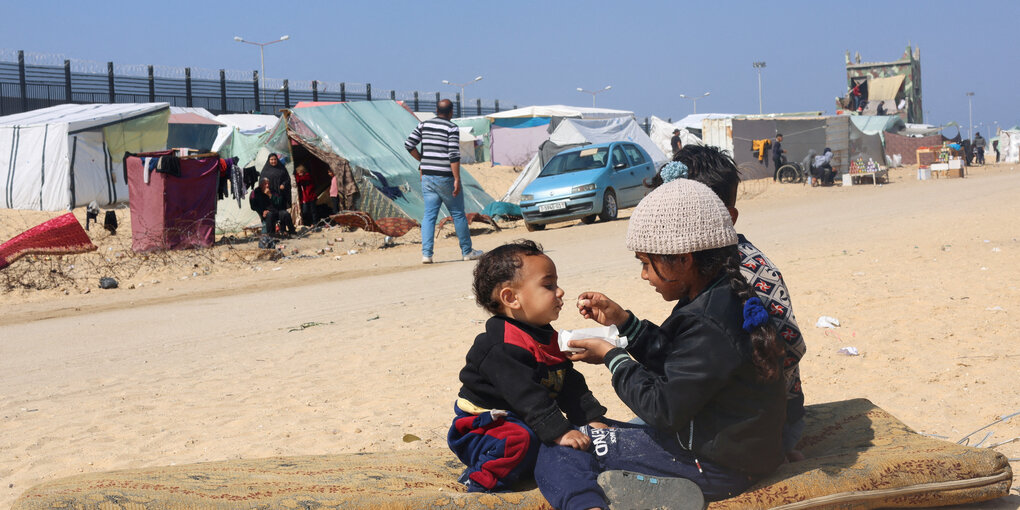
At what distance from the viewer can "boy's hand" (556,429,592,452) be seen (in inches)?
114

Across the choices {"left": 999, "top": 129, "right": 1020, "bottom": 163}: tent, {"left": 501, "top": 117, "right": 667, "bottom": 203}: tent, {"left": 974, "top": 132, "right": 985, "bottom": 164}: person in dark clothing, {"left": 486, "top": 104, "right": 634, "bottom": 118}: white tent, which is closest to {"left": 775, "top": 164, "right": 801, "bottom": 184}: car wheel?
{"left": 501, "top": 117, "right": 667, "bottom": 203}: tent

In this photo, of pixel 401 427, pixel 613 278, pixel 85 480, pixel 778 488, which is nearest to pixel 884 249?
pixel 613 278

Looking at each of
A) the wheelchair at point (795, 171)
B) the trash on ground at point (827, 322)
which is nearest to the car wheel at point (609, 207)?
the trash on ground at point (827, 322)

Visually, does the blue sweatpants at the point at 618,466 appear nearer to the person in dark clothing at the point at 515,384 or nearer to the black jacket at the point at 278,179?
the person in dark clothing at the point at 515,384

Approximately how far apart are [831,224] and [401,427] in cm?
1035

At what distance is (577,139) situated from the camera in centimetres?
2544

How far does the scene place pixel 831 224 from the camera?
529 inches

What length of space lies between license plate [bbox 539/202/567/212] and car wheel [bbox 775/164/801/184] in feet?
42.7

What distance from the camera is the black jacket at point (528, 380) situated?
2.90m

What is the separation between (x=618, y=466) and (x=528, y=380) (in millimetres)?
416

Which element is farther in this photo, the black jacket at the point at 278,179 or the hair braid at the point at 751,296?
the black jacket at the point at 278,179

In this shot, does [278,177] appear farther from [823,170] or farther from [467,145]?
[467,145]

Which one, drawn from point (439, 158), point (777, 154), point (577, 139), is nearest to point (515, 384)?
point (439, 158)

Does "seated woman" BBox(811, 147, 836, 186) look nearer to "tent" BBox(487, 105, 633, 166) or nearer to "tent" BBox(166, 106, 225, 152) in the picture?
"tent" BBox(487, 105, 633, 166)
